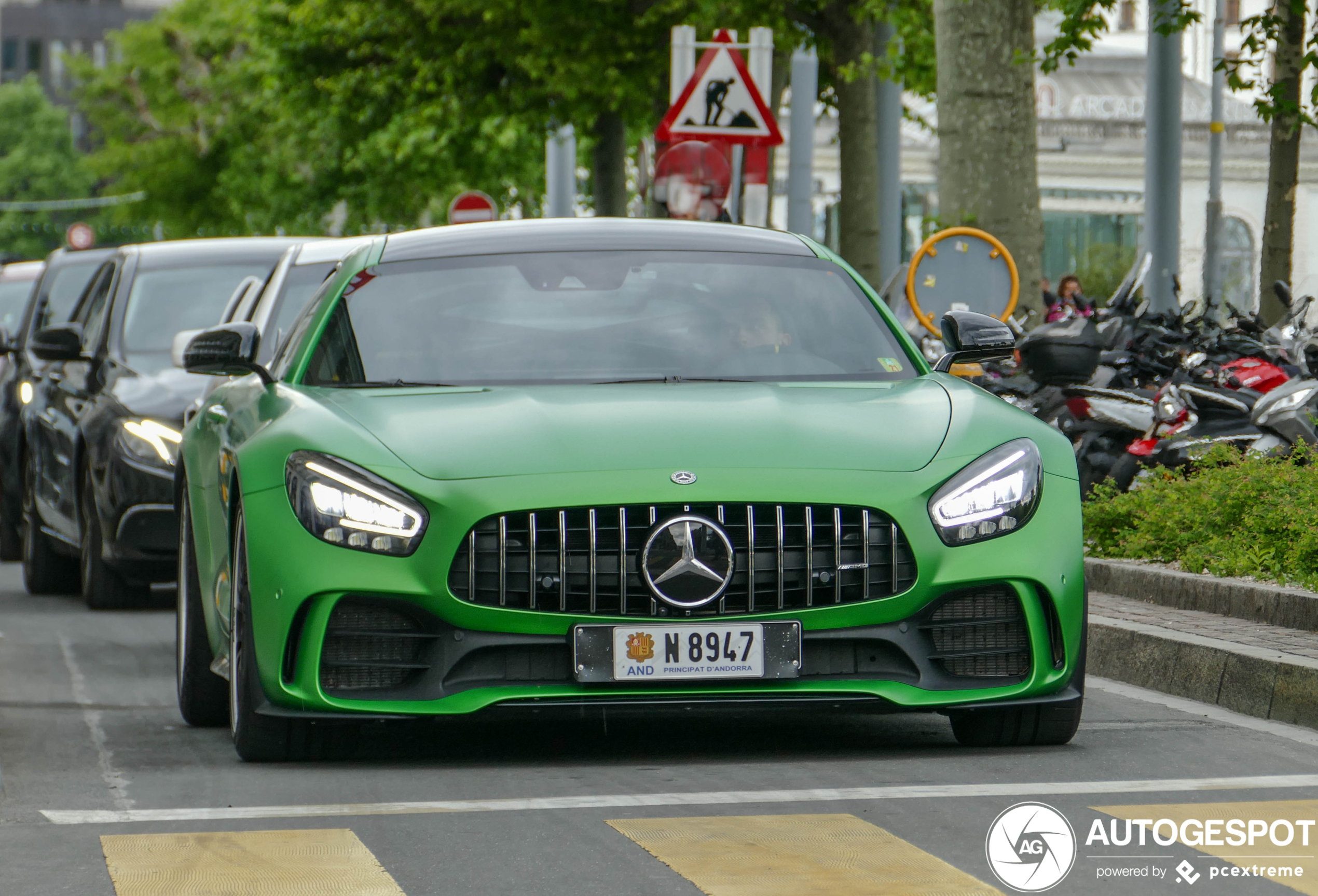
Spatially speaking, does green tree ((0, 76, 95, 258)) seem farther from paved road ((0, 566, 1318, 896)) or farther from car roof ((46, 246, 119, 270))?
paved road ((0, 566, 1318, 896))

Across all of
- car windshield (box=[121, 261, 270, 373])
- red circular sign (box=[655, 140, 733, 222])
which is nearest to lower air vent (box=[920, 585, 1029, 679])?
car windshield (box=[121, 261, 270, 373])

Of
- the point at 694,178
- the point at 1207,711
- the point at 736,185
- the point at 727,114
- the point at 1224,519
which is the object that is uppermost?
the point at 727,114

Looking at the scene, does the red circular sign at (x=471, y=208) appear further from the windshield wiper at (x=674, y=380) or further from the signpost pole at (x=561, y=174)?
the windshield wiper at (x=674, y=380)

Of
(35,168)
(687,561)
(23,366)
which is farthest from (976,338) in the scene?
(35,168)

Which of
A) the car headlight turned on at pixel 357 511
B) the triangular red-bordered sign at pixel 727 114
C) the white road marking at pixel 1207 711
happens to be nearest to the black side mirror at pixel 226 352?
the car headlight turned on at pixel 357 511

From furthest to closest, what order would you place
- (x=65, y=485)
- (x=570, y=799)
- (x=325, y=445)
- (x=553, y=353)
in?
(x=65, y=485), (x=553, y=353), (x=325, y=445), (x=570, y=799)

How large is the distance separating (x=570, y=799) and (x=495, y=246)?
216cm

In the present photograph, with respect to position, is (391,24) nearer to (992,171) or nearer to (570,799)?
(992,171)

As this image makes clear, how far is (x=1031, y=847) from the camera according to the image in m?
4.93

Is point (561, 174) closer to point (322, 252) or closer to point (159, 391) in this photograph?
point (159, 391)

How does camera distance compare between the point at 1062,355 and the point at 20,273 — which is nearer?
the point at 1062,355

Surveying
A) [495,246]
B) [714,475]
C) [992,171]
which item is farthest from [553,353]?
[992,171]

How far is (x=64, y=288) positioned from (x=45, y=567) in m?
3.35

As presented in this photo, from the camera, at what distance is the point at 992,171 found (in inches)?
638
